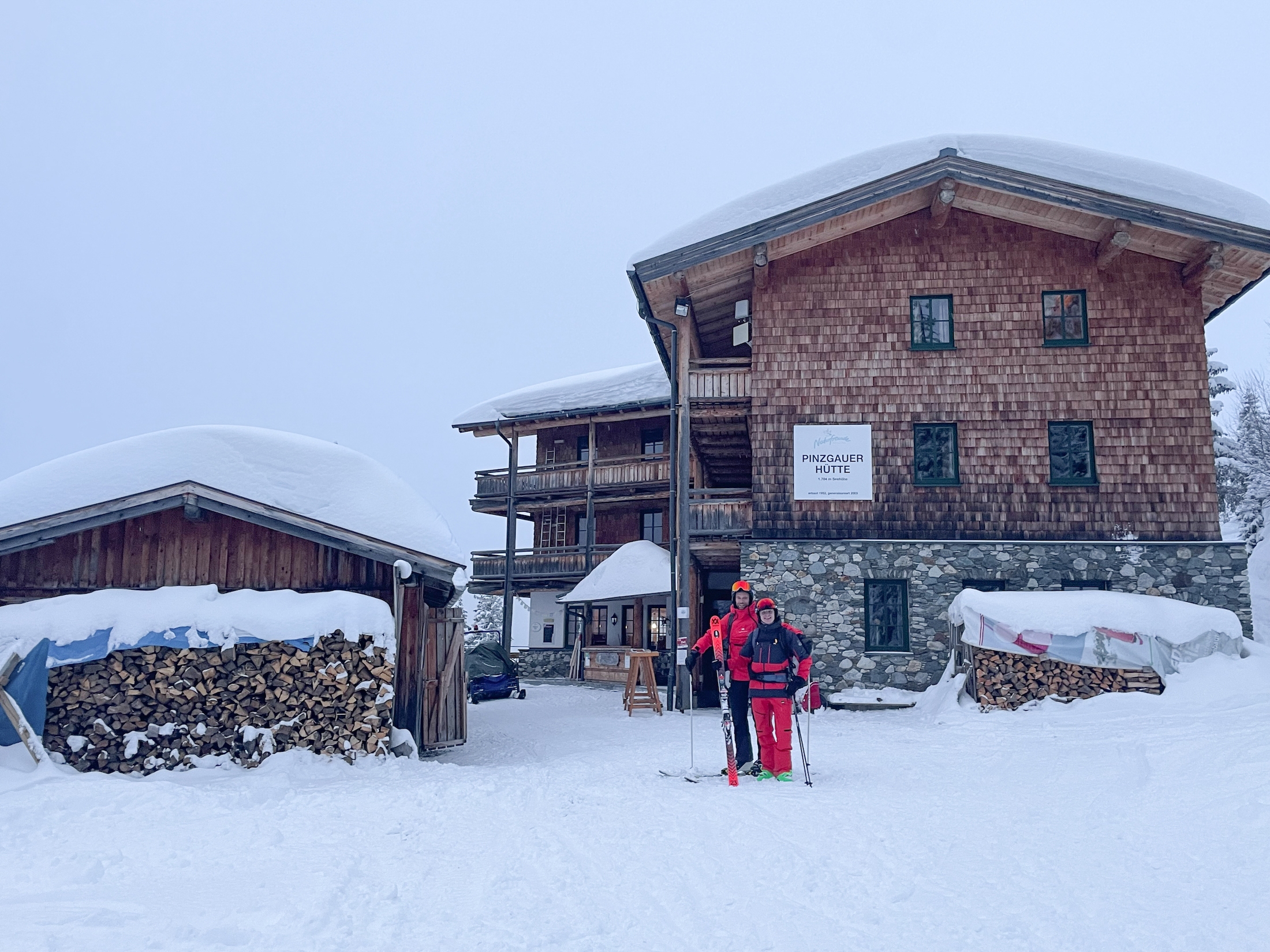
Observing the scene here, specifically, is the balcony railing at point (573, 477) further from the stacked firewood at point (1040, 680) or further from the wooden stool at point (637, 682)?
the stacked firewood at point (1040, 680)

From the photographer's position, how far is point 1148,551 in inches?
642

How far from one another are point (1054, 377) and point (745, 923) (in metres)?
14.8

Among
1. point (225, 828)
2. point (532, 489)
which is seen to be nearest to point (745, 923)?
point (225, 828)

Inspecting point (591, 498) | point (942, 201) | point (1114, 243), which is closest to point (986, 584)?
point (1114, 243)

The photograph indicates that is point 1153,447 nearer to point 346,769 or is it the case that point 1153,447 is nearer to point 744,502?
point 744,502

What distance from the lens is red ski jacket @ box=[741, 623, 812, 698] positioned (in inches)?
335

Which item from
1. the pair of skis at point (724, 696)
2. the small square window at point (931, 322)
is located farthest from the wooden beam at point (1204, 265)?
the pair of skis at point (724, 696)

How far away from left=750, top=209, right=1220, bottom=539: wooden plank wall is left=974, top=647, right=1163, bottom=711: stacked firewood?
4.18 metres

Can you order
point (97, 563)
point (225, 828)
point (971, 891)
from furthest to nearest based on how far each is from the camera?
point (97, 563), point (225, 828), point (971, 891)

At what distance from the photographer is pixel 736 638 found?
354 inches

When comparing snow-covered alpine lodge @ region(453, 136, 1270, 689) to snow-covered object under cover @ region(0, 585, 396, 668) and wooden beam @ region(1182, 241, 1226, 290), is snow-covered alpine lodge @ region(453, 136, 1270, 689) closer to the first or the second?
wooden beam @ region(1182, 241, 1226, 290)

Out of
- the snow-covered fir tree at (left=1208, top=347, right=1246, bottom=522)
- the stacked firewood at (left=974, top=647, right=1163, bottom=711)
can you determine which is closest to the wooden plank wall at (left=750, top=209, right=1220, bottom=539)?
the stacked firewood at (left=974, top=647, right=1163, bottom=711)

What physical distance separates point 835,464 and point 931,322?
123 inches

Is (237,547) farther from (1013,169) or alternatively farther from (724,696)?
(1013,169)
